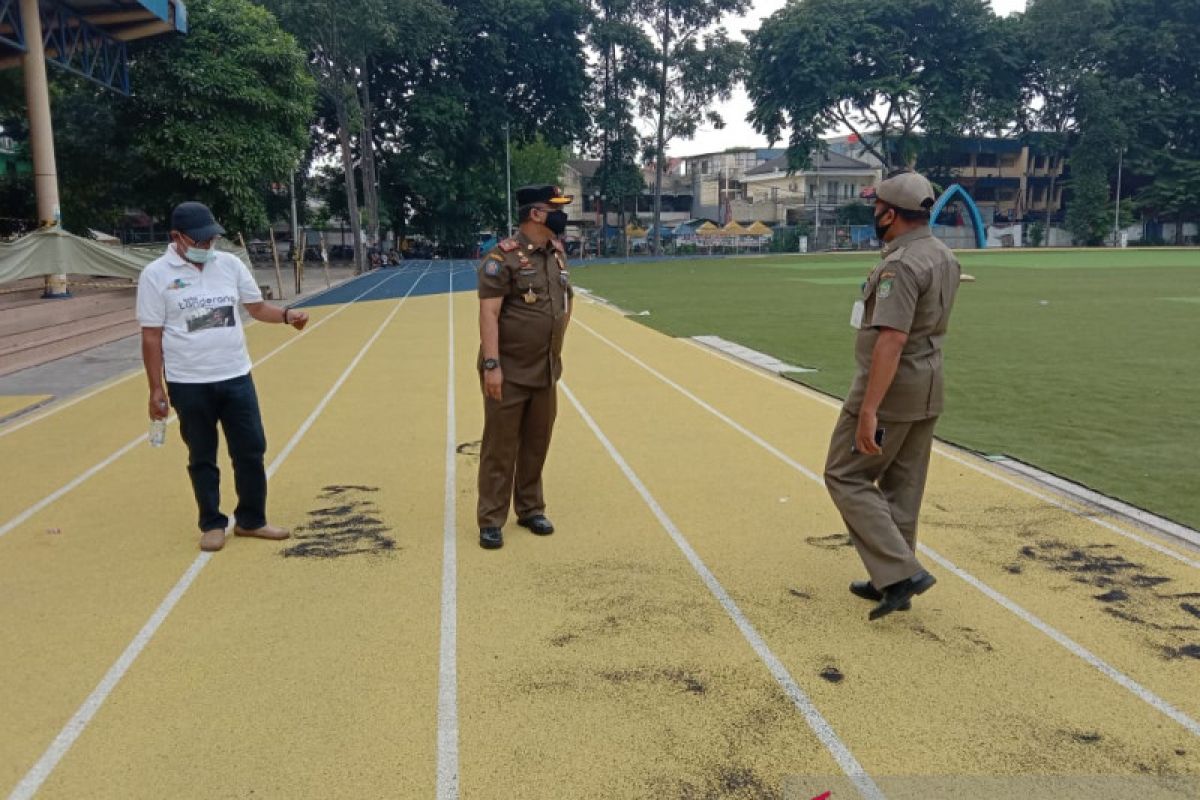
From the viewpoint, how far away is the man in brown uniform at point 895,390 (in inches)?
145

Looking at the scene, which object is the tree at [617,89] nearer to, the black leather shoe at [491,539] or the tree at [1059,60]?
the tree at [1059,60]

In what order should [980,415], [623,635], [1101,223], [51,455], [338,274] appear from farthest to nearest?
[1101,223] → [338,274] → [980,415] → [51,455] → [623,635]

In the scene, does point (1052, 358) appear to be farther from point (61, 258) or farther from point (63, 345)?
point (61, 258)

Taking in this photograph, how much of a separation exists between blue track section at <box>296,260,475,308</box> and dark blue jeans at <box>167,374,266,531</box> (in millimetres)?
17280

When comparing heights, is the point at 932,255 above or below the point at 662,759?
above

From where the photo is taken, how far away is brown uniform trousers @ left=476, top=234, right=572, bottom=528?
15.3ft

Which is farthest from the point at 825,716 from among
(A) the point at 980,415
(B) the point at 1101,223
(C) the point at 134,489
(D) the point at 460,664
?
(B) the point at 1101,223

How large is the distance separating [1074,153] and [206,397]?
67202 mm

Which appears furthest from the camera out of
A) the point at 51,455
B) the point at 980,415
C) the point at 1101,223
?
the point at 1101,223

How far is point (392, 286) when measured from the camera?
29812 millimetres

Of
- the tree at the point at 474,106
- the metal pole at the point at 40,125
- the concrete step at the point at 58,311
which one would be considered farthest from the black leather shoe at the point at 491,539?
the tree at the point at 474,106

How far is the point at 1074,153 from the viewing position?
6097 cm

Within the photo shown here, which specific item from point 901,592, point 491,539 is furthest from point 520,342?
point 901,592

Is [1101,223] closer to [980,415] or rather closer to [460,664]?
[980,415]
